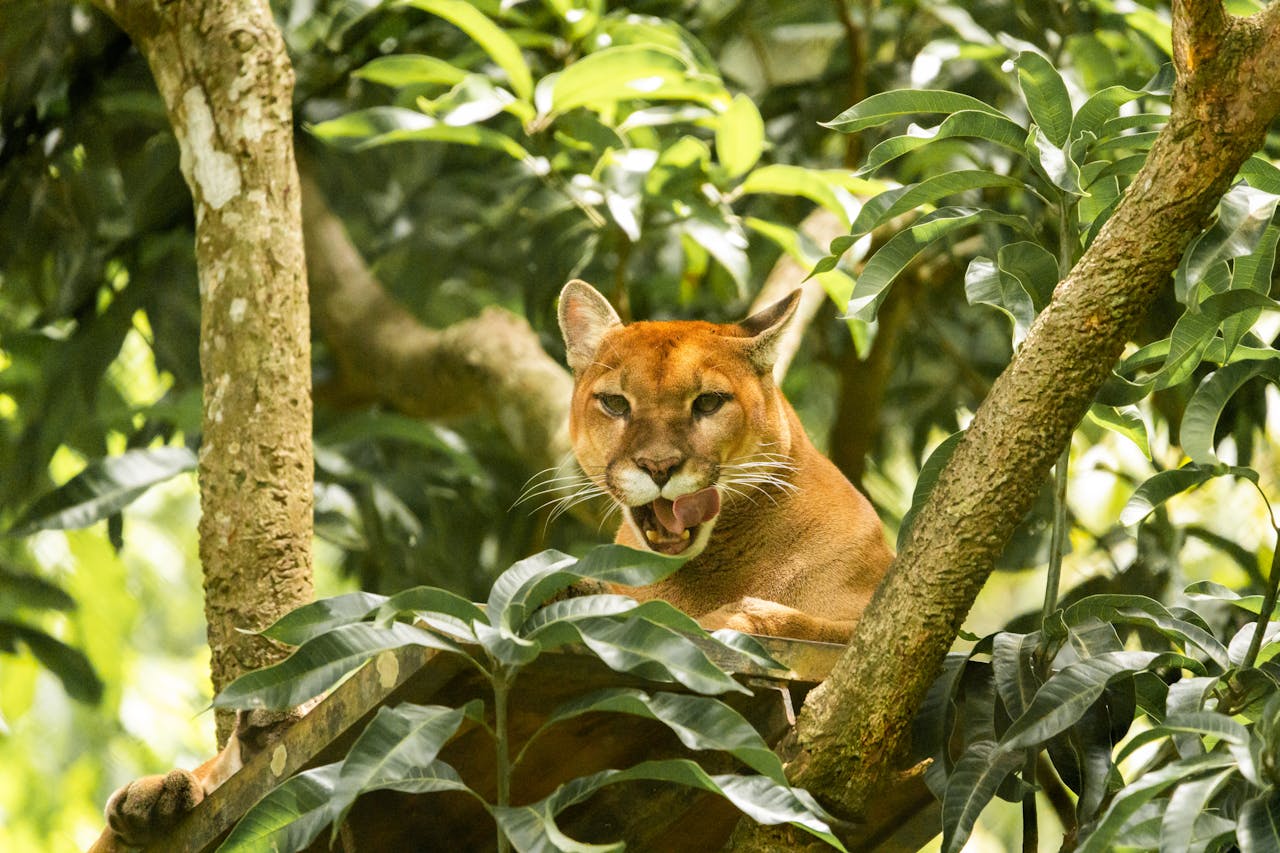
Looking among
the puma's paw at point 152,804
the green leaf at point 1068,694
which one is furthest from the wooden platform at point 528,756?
the green leaf at point 1068,694

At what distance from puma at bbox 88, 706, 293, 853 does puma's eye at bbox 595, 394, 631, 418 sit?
Result: 1.49m

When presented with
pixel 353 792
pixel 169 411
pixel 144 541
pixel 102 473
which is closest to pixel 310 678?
pixel 353 792

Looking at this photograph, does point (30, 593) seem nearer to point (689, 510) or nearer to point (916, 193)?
point (689, 510)

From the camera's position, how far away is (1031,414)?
276cm

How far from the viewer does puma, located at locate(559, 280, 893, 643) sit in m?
4.06

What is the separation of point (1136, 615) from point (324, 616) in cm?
160

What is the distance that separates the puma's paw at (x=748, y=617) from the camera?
3.48 meters

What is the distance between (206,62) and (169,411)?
5.26 feet

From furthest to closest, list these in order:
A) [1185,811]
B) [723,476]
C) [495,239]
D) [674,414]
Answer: [495,239] → [674,414] → [723,476] → [1185,811]

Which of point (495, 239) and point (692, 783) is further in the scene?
point (495, 239)

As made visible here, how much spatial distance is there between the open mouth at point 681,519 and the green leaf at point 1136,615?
1.29m

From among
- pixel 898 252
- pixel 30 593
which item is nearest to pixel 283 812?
pixel 898 252

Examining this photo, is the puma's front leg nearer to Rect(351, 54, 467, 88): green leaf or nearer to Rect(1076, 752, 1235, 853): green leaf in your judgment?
Rect(1076, 752, 1235, 853): green leaf

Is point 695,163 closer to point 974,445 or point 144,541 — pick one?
point 974,445
